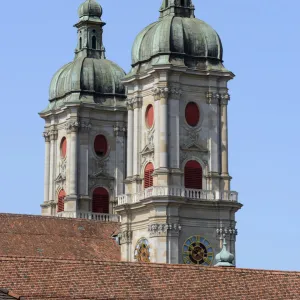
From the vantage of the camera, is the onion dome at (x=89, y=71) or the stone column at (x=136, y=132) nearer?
the stone column at (x=136, y=132)

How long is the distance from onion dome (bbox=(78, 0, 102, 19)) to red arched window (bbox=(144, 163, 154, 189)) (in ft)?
69.7

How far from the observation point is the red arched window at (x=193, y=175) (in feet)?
323

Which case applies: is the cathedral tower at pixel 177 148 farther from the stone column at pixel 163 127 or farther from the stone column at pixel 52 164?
the stone column at pixel 52 164

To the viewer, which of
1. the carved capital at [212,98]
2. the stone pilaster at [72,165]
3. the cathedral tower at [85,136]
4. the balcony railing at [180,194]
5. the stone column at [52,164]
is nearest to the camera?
the balcony railing at [180,194]

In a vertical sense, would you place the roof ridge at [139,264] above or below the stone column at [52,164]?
below

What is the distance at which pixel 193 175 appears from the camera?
323 ft

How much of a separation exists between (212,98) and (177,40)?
15.0 feet

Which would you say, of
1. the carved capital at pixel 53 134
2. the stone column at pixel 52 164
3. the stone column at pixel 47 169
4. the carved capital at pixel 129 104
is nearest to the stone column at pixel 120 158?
the carved capital at pixel 53 134

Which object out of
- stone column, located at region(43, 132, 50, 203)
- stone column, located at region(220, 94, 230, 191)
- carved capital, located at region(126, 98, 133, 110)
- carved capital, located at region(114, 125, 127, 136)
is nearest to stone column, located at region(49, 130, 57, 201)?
stone column, located at region(43, 132, 50, 203)

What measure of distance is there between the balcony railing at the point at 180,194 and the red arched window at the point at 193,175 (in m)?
0.70

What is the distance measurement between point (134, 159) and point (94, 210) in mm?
11912

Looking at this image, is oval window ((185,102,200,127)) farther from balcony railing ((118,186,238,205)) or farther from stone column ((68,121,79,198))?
stone column ((68,121,79,198))

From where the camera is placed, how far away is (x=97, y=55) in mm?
115125

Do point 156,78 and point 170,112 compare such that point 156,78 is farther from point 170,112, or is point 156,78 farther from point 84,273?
point 84,273
